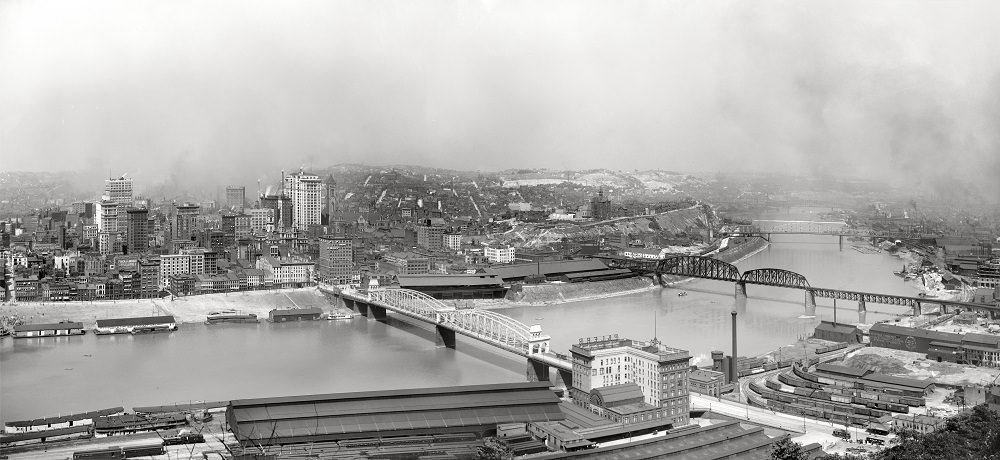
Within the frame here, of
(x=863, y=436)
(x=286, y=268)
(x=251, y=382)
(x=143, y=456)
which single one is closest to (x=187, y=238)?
(x=286, y=268)

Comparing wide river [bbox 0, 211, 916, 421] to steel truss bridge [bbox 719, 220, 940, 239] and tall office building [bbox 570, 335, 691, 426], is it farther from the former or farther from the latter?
steel truss bridge [bbox 719, 220, 940, 239]

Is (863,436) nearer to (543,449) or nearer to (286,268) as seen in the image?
(543,449)

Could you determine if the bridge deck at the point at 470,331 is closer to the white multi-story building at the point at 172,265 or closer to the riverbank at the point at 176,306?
the riverbank at the point at 176,306

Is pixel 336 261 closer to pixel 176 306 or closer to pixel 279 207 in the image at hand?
pixel 176 306

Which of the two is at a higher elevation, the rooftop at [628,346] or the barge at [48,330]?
the rooftop at [628,346]

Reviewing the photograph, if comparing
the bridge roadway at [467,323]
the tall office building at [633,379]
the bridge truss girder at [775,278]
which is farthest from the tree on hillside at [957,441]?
the bridge truss girder at [775,278]

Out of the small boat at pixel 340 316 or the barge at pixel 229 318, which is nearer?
the barge at pixel 229 318
